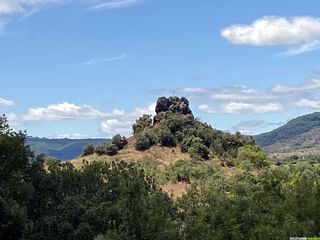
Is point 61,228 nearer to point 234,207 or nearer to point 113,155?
point 234,207

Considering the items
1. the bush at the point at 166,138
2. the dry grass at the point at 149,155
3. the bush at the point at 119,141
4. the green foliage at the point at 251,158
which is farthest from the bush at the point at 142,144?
the green foliage at the point at 251,158

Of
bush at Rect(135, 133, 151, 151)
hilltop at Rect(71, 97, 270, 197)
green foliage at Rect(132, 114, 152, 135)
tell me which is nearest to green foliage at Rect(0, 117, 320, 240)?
hilltop at Rect(71, 97, 270, 197)

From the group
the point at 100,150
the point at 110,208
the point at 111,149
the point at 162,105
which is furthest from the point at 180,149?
the point at 110,208

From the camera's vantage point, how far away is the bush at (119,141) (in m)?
152

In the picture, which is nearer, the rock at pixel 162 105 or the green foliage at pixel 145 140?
the green foliage at pixel 145 140

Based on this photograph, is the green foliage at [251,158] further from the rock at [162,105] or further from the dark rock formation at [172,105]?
the rock at [162,105]

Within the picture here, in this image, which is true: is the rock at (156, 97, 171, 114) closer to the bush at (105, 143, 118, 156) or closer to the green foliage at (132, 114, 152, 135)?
the green foliage at (132, 114, 152, 135)

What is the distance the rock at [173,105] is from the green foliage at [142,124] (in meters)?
4.38

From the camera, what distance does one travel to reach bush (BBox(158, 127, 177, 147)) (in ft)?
497

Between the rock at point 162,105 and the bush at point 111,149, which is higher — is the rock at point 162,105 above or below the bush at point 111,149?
above

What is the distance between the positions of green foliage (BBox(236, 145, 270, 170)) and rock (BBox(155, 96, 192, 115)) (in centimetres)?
2968

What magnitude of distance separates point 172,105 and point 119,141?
91.0 feet

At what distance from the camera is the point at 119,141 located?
152625 millimetres

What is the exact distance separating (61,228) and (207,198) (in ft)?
108
